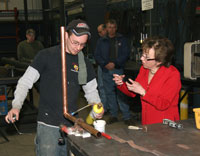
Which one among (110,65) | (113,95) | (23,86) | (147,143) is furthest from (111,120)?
(147,143)

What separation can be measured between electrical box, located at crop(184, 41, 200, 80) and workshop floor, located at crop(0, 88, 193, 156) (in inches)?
57.8

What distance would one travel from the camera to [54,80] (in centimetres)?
209

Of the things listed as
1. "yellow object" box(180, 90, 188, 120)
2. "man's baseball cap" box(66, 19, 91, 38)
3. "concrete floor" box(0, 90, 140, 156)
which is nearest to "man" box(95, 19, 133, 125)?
"concrete floor" box(0, 90, 140, 156)

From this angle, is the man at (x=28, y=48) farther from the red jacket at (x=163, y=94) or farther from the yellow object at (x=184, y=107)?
the red jacket at (x=163, y=94)

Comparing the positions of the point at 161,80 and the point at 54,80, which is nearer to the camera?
the point at 54,80

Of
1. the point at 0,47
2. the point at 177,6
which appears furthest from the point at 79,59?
the point at 0,47

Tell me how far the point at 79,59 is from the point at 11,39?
991 cm

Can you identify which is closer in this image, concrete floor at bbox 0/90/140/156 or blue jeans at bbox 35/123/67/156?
blue jeans at bbox 35/123/67/156

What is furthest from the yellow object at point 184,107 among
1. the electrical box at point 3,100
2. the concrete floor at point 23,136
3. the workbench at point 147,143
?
the workbench at point 147,143

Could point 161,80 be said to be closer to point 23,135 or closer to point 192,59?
point 192,59

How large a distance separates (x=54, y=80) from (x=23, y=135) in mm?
2685

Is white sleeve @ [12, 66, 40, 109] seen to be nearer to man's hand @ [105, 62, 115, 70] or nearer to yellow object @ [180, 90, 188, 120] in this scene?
man's hand @ [105, 62, 115, 70]

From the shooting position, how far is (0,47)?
11320 mm

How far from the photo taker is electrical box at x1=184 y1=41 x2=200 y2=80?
3442 mm
